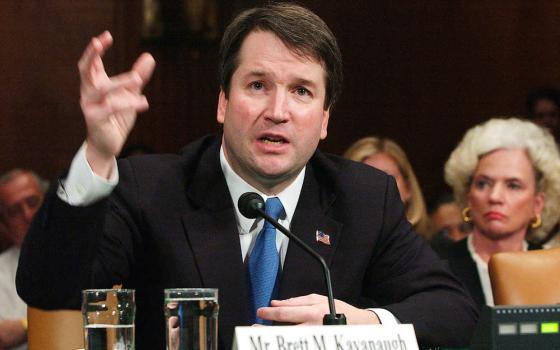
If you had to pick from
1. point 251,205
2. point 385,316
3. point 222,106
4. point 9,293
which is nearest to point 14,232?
point 9,293

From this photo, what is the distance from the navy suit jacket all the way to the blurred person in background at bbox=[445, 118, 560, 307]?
1387 mm

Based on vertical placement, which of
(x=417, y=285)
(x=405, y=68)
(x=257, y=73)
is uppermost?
(x=405, y=68)

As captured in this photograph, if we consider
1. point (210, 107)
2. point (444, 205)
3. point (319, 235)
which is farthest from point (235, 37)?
point (210, 107)

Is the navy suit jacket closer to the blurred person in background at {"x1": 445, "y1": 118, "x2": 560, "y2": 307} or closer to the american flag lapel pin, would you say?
the american flag lapel pin

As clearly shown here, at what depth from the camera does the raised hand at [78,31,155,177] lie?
207cm

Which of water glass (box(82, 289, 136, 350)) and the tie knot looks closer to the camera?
water glass (box(82, 289, 136, 350))

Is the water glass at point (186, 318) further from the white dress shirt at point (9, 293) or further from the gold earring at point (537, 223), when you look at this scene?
the gold earring at point (537, 223)

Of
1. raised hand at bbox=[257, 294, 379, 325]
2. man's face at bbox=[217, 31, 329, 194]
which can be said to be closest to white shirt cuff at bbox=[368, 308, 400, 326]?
raised hand at bbox=[257, 294, 379, 325]

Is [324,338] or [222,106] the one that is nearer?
[324,338]

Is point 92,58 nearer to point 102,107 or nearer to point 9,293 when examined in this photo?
point 102,107

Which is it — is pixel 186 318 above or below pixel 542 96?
below

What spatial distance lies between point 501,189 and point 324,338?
258cm

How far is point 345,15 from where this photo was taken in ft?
24.3

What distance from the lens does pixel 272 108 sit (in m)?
2.63
